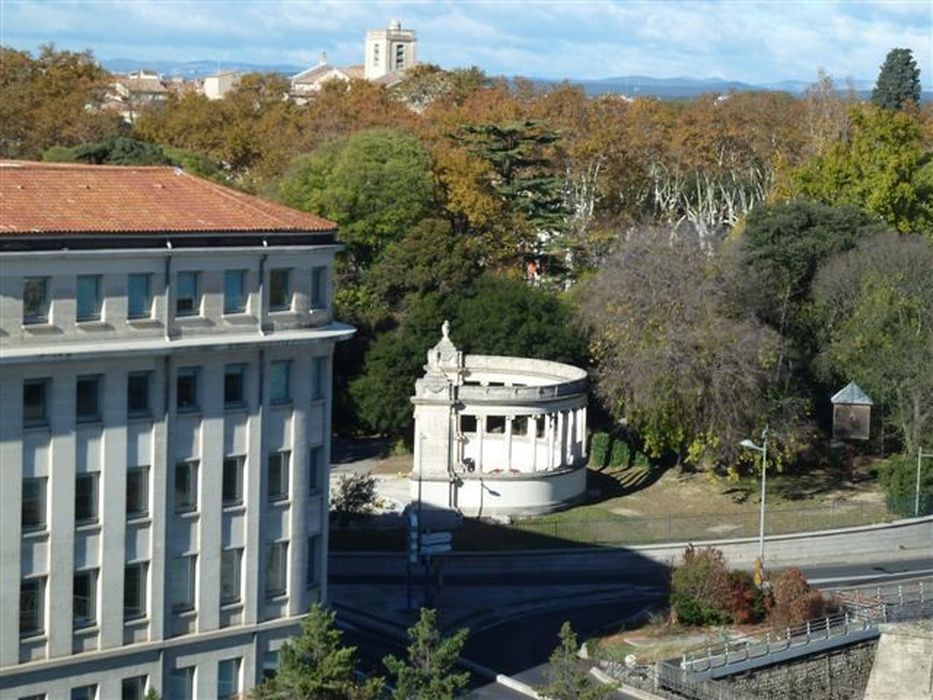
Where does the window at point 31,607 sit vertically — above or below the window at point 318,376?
below

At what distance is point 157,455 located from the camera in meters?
45.0

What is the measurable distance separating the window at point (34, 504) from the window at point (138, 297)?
3817 mm

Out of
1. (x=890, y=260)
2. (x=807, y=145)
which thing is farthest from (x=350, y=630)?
(x=807, y=145)

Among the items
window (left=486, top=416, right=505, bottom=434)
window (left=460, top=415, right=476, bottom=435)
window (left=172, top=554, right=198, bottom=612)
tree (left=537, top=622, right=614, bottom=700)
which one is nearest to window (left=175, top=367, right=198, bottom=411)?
window (left=172, top=554, right=198, bottom=612)

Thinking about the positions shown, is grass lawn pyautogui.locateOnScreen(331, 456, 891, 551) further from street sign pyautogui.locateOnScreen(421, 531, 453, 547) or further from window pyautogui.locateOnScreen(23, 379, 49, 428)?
window pyautogui.locateOnScreen(23, 379, 49, 428)

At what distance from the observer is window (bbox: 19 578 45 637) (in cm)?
4334

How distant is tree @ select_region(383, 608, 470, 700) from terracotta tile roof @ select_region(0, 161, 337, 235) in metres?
9.07

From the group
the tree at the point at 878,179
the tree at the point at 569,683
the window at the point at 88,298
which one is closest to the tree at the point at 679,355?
the tree at the point at 878,179

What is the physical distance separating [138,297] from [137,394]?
1.98m

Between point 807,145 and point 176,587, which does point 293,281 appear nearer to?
point 176,587

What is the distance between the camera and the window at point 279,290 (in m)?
47.2

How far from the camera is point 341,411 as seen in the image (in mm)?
83750

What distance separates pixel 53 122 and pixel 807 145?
44620 mm

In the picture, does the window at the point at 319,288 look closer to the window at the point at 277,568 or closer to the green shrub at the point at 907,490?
the window at the point at 277,568
